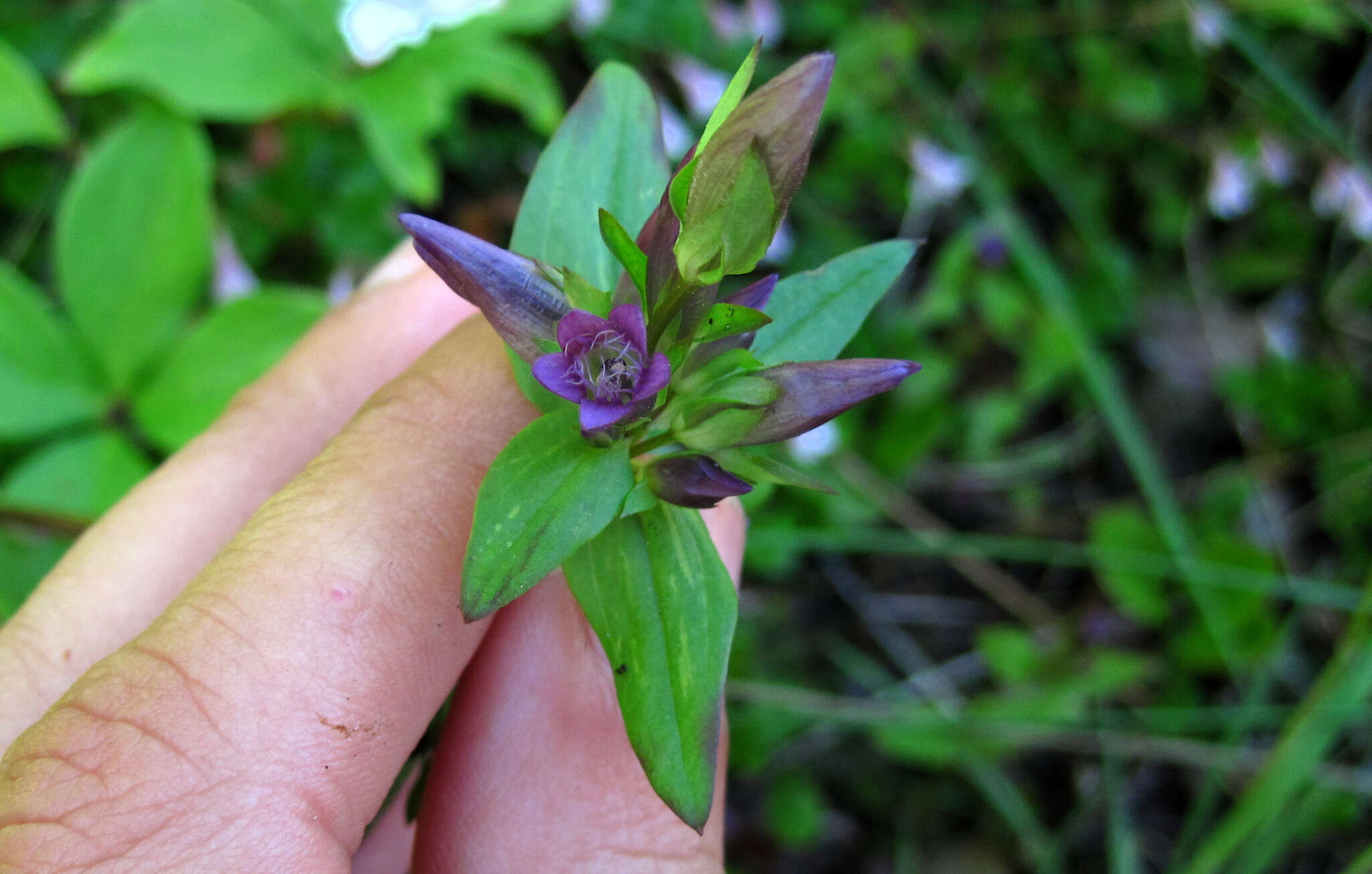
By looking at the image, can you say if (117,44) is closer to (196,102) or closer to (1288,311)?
(196,102)

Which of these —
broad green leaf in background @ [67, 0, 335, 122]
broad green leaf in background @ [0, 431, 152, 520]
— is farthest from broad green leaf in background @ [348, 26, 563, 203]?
broad green leaf in background @ [0, 431, 152, 520]

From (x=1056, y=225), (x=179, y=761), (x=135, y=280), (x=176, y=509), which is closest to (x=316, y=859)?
(x=179, y=761)

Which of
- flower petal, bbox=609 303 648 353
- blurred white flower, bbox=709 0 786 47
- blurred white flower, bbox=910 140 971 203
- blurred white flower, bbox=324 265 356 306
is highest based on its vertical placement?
flower petal, bbox=609 303 648 353

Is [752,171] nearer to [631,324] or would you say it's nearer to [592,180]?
[631,324]

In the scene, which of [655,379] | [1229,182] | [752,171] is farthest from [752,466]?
[1229,182]

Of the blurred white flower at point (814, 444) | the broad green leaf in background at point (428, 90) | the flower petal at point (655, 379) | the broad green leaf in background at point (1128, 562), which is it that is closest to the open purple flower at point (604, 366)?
the flower petal at point (655, 379)

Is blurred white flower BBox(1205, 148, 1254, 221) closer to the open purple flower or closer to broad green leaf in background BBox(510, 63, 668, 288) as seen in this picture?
broad green leaf in background BBox(510, 63, 668, 288)
